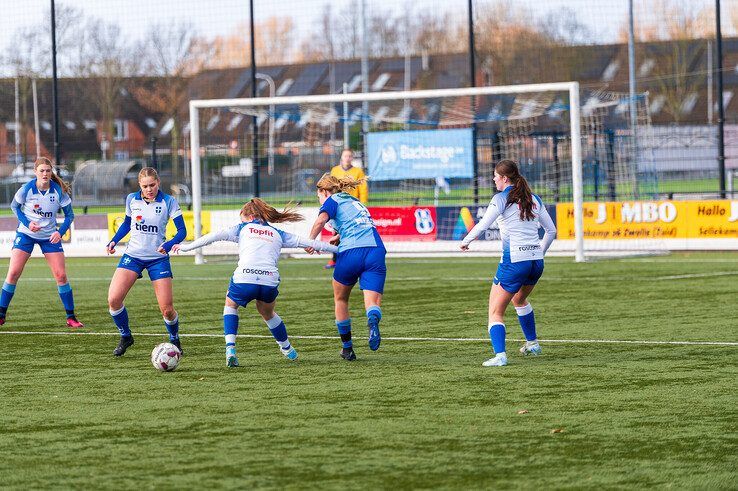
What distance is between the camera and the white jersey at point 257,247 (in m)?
9.71

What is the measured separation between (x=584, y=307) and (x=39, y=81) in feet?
91.3

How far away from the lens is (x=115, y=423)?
756 centimetres

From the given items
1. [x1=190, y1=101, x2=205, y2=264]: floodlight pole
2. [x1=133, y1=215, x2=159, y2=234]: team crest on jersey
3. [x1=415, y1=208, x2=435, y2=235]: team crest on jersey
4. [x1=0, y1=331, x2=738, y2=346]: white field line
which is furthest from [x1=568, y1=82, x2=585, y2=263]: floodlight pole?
[x1=133, y1=215, x2=159, y2=234]: team crest on jersey

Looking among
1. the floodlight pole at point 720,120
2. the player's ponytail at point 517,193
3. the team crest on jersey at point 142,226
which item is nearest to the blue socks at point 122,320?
the team crest on jersey at point 142,226

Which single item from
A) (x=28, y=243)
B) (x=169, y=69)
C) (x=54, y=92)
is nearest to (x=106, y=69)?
(x=169, y=69)

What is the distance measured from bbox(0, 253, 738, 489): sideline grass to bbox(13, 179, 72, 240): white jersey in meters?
1.14

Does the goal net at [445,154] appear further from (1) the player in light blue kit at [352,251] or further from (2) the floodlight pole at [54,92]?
(1) the player in light blue kit at [352,251]

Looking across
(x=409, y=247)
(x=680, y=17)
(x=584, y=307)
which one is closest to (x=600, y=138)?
(x=409, y=247)

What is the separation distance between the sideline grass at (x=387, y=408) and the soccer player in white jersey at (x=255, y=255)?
0.47 metres

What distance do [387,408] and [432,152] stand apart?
15.6 meters

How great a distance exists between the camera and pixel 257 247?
974cm

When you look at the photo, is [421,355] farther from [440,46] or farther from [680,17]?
[440,46]

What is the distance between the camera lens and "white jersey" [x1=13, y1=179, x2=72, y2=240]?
13266 mm

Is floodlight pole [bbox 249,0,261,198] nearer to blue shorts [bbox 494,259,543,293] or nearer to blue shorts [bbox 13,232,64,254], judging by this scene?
blue shorts [bbox 13,232,64,254]
